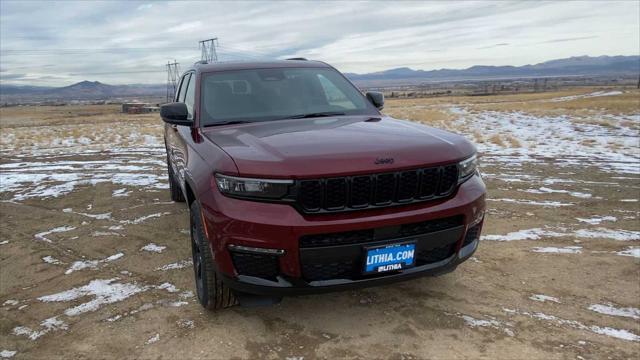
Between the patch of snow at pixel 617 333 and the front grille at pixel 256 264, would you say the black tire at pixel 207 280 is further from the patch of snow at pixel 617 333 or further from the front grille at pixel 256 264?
the patch of snow at pixel 617 333

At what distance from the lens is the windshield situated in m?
3.82

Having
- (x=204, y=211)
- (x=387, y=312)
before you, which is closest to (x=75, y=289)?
(x=204, y=211)

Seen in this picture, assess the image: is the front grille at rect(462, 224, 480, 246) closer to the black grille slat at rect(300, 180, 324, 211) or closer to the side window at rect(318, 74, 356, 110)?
the black grille slat at rect(300, 180, 324, 211)

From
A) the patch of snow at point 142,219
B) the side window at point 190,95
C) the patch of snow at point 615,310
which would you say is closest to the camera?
the patch of snow at point 615,310

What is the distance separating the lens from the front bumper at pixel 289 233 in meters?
2.55

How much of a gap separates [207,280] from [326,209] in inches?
39.4

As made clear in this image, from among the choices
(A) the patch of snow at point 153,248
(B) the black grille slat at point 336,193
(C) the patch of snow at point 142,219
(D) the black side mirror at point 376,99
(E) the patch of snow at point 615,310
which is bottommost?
(E) the patch of snow at point 615,310

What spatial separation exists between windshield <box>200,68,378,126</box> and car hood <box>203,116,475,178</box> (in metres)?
0.31

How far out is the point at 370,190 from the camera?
8.76 ft

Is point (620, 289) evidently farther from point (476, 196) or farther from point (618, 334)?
point (476, 196)

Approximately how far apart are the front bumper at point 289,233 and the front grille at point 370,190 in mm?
51

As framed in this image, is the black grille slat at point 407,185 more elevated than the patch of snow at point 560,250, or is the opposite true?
the black grille slat at point 407,185

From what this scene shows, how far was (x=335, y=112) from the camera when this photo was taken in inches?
157

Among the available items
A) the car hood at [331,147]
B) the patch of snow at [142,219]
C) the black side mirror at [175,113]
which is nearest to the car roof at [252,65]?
the black side mirror at [175,113]
